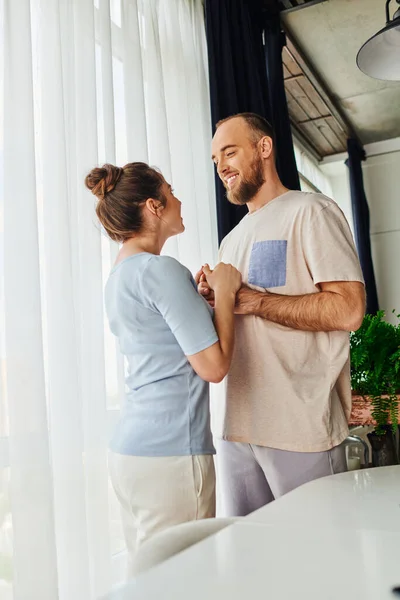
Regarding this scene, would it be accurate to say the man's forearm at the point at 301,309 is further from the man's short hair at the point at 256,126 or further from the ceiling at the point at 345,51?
the ceiling at the point at 345,51

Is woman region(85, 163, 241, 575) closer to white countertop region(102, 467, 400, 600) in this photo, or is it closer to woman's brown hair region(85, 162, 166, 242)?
woman's brown hair region(85, 162, 166, 242)

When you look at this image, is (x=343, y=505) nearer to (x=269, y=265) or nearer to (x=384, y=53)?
(x=269, y=265)

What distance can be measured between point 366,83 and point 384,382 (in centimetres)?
324

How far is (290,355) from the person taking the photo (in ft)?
5.18

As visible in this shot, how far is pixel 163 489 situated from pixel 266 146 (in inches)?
44.3

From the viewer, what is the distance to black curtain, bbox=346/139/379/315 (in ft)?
17.9

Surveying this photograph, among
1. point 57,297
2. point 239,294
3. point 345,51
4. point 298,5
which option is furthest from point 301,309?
point 345,51

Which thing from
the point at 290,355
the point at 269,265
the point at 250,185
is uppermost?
the point at 250,185

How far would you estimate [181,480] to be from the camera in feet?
4.24

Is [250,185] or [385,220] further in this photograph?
[385,220]

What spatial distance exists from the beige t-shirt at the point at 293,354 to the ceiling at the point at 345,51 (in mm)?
2340

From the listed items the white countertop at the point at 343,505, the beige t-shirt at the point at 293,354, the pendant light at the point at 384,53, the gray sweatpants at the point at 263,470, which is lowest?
the gray sweatpants at the point at 263,470

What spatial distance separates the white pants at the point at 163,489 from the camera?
1.28 meters

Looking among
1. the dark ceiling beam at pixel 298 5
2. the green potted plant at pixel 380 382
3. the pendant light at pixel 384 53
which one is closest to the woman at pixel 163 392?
the green potted plant at pixel 380 382
